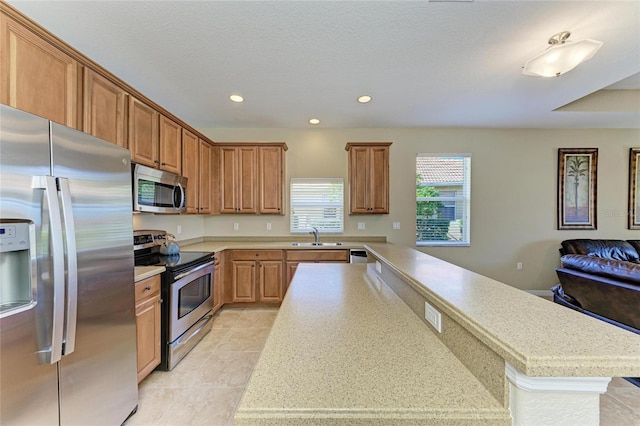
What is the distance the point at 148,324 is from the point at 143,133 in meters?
1.64

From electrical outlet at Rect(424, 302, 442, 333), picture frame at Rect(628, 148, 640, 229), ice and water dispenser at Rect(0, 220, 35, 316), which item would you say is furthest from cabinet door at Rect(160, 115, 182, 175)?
picture frame at Rect(628, 148, 640, 229)

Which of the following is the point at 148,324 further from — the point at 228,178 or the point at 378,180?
the point at 378,180

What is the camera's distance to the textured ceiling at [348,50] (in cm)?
170

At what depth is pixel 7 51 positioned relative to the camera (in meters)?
1.22

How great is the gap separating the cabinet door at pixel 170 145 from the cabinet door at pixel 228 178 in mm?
852

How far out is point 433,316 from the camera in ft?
3.24

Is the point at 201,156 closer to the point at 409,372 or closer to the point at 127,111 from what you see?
the point at 127,111

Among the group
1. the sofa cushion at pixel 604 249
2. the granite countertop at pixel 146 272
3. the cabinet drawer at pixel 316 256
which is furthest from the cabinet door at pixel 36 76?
the sofa cushion at pixel 604 249

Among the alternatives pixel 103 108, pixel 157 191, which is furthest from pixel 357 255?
pixel 103 108

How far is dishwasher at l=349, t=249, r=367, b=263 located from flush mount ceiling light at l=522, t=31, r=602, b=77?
249cm

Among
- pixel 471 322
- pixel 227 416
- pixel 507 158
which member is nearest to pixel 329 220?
pixel 227 416

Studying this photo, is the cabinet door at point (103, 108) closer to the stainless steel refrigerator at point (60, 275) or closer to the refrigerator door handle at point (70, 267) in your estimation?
the stainless steel refrigerator at point (60, 275)

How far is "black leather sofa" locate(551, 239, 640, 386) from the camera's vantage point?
1993 mm

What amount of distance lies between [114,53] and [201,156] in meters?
1.36
